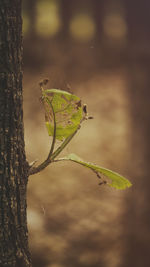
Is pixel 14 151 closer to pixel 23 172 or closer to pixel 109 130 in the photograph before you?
pixel 23 172

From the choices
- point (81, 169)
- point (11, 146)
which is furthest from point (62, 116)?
point (81, 169)

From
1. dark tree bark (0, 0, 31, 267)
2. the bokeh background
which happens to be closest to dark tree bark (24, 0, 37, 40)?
the bokeh background

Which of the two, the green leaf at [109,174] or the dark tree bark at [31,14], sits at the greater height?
the dark tree bark at [31,14]

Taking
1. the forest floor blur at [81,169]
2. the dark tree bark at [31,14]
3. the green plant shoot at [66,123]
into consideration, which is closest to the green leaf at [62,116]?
the green plant shoot at [66,123]

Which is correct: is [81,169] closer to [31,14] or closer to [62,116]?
[31,14]

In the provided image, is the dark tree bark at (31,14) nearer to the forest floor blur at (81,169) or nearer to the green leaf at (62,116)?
the forest floor blur at (81,169)

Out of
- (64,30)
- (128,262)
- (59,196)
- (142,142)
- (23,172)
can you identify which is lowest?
(128,262)

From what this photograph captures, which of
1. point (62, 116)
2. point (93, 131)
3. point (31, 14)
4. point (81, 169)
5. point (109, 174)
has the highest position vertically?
point (31, 14)

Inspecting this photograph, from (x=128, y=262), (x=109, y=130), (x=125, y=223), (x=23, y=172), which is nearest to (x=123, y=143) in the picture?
(x=109, y=130)
